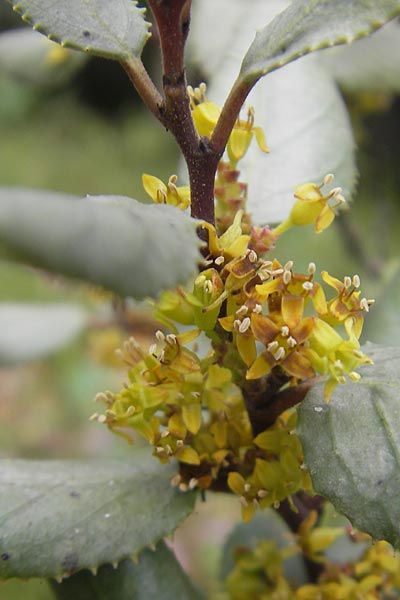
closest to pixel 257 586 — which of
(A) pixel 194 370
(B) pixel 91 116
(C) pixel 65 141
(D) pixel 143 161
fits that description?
(A) pixel 194 370

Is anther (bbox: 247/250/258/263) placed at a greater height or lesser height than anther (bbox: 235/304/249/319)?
greater

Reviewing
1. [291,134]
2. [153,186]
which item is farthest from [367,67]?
[153,186]

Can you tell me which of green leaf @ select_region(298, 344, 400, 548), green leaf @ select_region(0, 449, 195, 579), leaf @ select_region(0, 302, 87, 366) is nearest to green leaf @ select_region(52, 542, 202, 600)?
green leaf @ select_region(0, 449, 195, 579)

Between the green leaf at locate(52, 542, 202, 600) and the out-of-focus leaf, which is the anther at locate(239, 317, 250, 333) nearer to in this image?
the green leaf at locate(52, 542, 202, 600)

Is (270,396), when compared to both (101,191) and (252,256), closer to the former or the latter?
(252,256)

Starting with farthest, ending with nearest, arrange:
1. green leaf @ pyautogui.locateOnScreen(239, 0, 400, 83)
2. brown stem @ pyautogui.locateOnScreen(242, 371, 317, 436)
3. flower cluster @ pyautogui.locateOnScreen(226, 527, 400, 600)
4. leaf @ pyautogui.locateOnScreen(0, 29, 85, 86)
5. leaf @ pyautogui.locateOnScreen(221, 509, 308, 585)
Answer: leaf @ pyautogui.locateOnScreen(0, 29, 85, 86), leaf @ pyautogui.locateOnScreen(221, 509, 308, 585), flower cluster @ pyautogui.locateOnScreen(226, 527, 400, 600), brown stem @ pyautogui.locateOnScreen(242, 371, 317, 436), green leaf @ pyautogui.locateOnScreen(239, 0, 400, 83)

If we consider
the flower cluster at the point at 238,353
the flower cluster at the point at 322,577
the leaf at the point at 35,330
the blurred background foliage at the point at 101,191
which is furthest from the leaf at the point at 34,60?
the flower cluster at the point at 322,577

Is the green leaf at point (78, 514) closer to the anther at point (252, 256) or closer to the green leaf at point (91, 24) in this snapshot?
the anther at point (252, 256)
